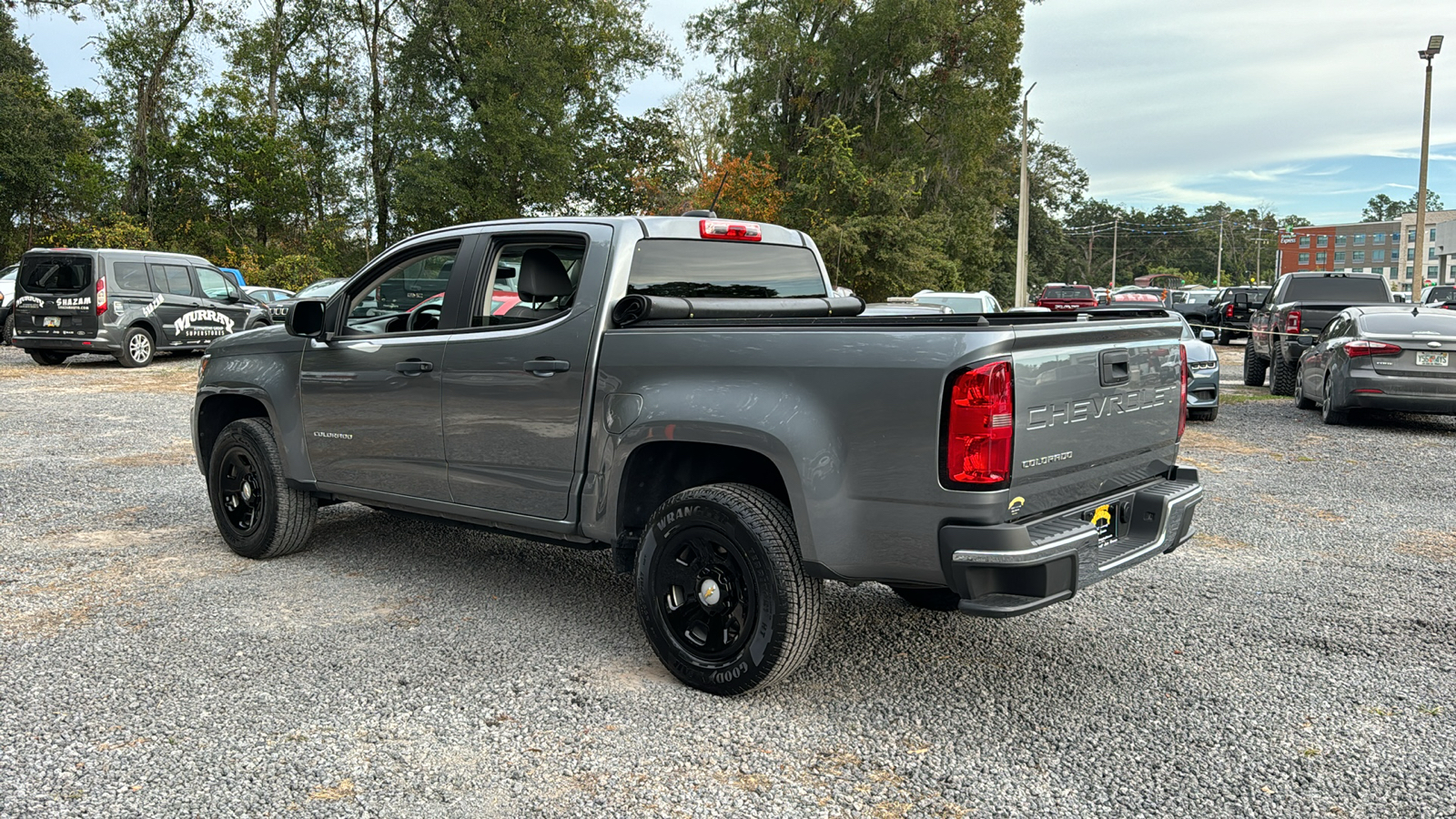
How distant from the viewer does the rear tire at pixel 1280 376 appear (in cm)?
1505

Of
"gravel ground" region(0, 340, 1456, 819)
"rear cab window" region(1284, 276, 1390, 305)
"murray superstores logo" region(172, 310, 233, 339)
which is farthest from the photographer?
"murray superstores logo" region(172, 310, 233, 339)

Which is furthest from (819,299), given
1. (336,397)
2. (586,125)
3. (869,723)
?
(586,125)

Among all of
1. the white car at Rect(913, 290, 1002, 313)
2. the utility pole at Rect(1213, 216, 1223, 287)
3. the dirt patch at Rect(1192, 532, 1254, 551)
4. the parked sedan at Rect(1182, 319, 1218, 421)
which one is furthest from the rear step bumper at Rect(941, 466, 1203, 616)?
the utility pole at Rect(1213, 216, 1223, 287)

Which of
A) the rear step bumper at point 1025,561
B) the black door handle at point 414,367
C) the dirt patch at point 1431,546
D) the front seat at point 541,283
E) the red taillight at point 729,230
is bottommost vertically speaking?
the dirt patch at point 1431,546

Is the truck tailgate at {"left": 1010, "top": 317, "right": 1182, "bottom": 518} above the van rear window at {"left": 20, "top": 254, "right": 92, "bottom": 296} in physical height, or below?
below

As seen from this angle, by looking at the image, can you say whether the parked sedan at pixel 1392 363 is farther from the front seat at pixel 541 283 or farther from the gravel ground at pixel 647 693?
the front seat at pixel 541 283

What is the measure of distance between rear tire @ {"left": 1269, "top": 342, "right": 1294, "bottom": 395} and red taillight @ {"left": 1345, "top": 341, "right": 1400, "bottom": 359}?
147 inches

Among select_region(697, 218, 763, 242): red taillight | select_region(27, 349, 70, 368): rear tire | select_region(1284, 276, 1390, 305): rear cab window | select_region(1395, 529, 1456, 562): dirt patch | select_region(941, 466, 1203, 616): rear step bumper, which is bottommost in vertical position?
select_region(1395, 529, 1456, 562): dirt patch

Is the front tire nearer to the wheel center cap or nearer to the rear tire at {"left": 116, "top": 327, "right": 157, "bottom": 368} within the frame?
the wheel center cap

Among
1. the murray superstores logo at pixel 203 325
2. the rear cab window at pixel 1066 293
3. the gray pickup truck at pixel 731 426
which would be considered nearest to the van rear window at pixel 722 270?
the gray pickup truck at pixel 731 426

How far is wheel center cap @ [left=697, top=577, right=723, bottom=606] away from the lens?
3.88m

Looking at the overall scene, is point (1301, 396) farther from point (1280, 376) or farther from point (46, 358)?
point (46, 358)

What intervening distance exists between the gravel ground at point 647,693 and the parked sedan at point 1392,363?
5324mm

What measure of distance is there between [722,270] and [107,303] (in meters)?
16.0
